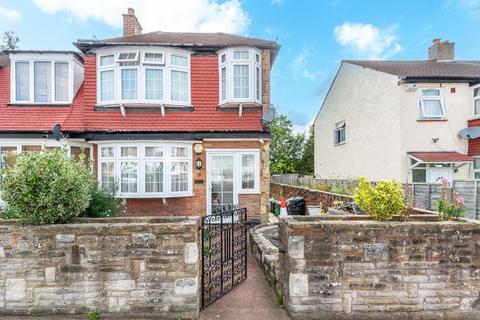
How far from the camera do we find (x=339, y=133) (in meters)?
19.2

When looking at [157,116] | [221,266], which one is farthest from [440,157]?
[157,116]

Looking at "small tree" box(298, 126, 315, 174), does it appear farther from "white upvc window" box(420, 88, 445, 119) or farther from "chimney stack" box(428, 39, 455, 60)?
"white upvc window" box(420, 88, 445, 119)

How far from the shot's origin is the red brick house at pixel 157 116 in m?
9.24

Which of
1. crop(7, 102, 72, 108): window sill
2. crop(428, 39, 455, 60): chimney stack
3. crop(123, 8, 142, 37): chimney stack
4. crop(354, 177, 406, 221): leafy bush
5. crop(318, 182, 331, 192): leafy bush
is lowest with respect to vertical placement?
crop(318, 182, 331, 192): leafy bush

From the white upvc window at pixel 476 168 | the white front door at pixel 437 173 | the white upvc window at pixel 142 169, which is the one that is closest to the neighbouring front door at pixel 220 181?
the white upvc window at pixel 142 169

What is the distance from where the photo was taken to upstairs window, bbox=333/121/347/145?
1839cm

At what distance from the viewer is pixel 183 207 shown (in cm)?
953

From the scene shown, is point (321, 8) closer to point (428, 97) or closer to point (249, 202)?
point (428, 97)

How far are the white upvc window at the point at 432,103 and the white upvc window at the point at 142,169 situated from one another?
11996mm

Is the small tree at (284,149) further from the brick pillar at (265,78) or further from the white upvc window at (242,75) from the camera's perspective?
the white upvc window at (242,75)

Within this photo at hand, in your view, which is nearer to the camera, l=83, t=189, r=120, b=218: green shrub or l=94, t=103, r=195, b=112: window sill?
l=83, t=189, r=120, b=218: green shrub

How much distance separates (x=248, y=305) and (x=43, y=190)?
361 cm

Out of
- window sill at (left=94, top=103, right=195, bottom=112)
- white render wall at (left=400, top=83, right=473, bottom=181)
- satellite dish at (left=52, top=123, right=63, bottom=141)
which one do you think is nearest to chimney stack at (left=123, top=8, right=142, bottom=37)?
window sill at (left=94, top=103, right=195, bottom=112)

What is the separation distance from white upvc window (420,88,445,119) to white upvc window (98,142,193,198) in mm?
11996
